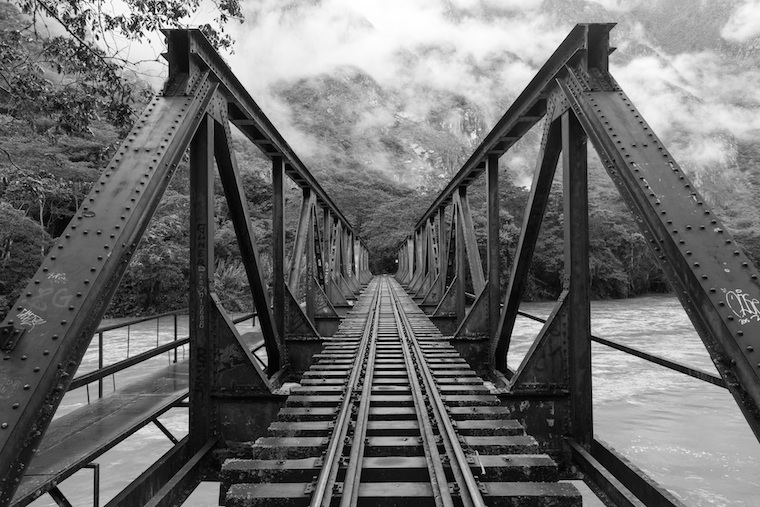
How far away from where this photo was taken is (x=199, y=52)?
401 cm

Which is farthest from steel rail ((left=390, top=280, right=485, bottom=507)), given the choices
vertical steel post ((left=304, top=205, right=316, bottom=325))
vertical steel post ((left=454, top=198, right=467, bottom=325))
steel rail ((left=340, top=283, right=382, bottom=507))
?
vertical steel post ((left=304, top=205, right=316, bottom=325))

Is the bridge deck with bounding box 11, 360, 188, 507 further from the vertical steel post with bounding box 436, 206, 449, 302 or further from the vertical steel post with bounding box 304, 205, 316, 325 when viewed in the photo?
the vertical steel post with bounding box 436, 206, 449, 302

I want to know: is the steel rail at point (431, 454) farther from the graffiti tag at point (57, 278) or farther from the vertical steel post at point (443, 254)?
the vertical steel post at point (443, 254)

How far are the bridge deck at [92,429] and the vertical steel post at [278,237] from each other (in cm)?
162

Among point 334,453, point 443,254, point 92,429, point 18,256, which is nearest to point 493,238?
point 334,453

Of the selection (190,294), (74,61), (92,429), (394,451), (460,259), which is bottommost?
(92,429)

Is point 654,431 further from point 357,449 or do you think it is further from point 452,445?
point 357,449

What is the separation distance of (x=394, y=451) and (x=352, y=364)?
264cm

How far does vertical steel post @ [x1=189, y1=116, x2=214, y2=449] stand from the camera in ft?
14.1

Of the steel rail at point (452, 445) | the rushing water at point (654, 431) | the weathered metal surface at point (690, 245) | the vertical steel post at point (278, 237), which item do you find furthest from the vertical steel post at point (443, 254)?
the weathered metal surface at point (690, 245)

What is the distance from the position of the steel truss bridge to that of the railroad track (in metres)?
0.02

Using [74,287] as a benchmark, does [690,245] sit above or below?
above

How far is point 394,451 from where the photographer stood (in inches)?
133

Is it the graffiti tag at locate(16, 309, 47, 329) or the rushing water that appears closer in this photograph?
the graffiti tag at locate(16, 309, 47, 329)
